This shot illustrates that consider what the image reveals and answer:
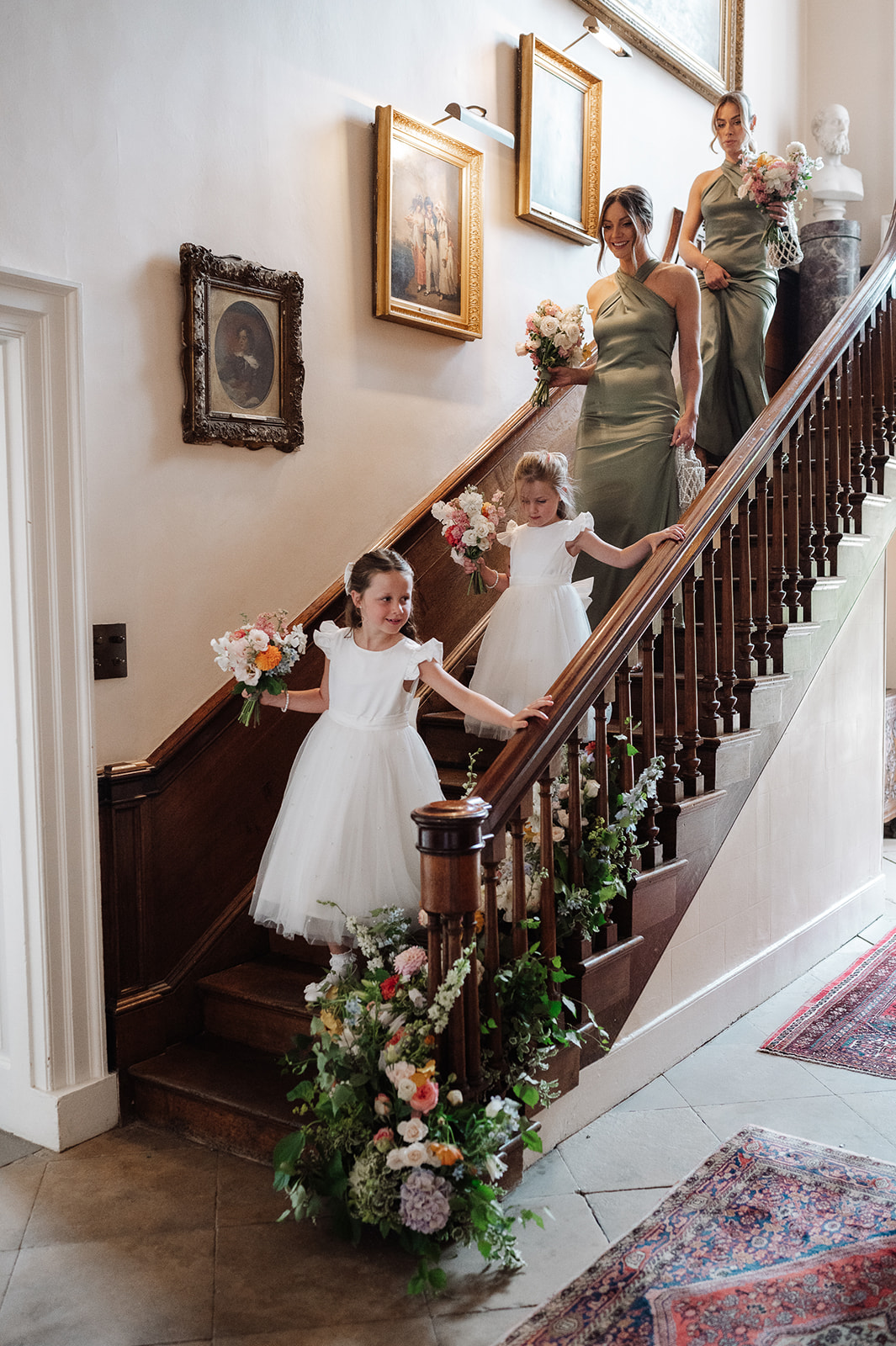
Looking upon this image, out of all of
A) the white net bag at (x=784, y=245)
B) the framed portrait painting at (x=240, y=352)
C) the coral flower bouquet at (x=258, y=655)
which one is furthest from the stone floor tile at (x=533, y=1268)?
the white net bag at (x=784, y=245)

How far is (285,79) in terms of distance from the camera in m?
3.77

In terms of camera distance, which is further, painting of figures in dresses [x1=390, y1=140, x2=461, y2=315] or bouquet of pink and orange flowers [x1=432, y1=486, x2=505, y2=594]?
painting of figures in dresses [x1=390, y1=140, x2=461, y2=315]

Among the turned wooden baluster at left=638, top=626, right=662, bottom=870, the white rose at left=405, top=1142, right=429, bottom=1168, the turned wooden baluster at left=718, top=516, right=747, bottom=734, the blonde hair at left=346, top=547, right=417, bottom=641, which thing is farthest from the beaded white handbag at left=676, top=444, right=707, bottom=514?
the white rose at left=405, top=1142, right=429, bottom=1168

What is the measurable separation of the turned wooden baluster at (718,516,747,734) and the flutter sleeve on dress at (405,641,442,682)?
1.02 meters

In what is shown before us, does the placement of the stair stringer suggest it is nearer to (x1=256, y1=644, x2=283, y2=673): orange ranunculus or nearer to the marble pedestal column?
(x1=256, y1=644, x2=283, y2=673): orange ranunculus

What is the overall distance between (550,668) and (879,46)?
6.02 meters

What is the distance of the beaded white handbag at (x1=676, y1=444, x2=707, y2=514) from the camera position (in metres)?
4.07

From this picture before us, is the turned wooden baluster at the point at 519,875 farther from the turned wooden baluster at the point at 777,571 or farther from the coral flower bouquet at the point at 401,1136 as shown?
the turned wooden baluster at the point at 777,571

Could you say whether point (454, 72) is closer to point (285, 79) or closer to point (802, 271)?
point (285, 79)

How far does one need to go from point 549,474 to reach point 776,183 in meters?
1.87

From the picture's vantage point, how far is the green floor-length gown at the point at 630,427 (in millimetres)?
4035

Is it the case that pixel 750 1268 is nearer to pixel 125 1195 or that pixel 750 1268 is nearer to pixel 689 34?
pixel 125 1195

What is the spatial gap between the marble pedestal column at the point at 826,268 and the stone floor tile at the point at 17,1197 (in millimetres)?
6126

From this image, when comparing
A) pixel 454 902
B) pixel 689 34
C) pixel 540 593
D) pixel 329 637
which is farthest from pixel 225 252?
pixel 689 34
